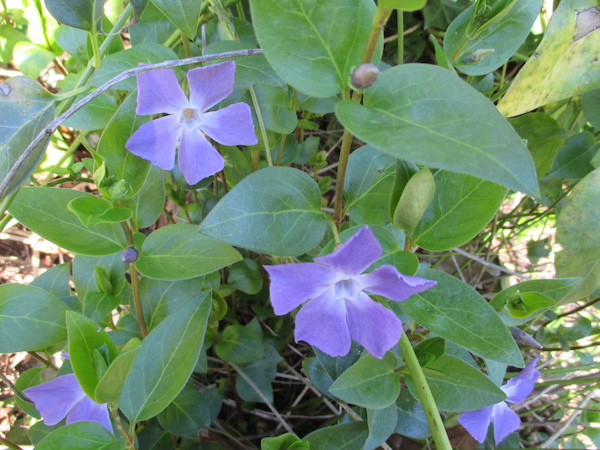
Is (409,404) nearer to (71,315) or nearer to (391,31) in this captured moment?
(71,315)

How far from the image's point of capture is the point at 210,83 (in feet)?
2.52

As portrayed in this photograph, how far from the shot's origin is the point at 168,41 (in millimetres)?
981

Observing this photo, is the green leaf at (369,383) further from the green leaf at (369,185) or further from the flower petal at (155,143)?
the flower petal at (155,143)

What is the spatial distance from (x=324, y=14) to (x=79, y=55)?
2.28ft

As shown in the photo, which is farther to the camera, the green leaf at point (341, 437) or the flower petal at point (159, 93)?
the green leaf at point (341, 437)

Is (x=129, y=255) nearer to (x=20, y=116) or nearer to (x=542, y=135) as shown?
(x=20, y=116)

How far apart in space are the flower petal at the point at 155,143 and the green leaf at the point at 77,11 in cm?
17

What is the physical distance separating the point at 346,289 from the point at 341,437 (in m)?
0.33

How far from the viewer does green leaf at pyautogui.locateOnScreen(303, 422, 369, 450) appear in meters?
0.84

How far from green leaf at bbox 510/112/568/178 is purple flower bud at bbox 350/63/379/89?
75 cm

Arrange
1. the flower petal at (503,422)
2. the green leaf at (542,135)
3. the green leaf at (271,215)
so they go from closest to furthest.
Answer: the green leaf at (271,215) < the flower petal at (503,422) < the green leaf at (542,135)

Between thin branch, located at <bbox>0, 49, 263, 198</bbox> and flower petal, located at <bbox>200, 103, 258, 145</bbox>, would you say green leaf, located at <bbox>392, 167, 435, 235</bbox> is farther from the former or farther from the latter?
thin branch, located at <bbox>0, 49, 263, 198</bbox>

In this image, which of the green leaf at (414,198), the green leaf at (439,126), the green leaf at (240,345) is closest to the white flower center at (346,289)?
the green leaf at (414,198)

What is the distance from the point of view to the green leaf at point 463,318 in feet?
2.09
